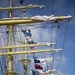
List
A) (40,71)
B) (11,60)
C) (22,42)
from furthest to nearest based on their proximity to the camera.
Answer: (22,42)
(11,60)
(40,71)

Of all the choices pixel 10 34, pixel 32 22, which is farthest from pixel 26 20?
pixel 10 34

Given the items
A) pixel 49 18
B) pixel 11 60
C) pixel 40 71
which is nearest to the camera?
pixel 49 18

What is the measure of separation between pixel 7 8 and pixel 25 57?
46.6 feet

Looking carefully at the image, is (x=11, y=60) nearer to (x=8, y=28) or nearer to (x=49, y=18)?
(x=8, y=28)

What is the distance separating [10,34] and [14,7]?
4.05m

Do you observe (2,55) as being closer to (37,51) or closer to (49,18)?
(37,51)

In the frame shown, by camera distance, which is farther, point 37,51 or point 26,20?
point 37,51

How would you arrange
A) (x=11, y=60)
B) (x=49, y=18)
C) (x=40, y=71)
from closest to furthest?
(x=49, y=18) → (x=40, y=71) → (x=11, y=60)

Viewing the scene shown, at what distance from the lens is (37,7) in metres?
43.1

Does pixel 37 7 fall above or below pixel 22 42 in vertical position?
above

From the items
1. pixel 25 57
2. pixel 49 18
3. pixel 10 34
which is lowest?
pixel 25 57

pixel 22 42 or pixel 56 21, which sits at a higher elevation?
pixel 56 21

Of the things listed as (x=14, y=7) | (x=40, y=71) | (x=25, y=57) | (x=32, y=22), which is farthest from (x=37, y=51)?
(x=32, y=22)

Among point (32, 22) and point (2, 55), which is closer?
point (32, 22)
